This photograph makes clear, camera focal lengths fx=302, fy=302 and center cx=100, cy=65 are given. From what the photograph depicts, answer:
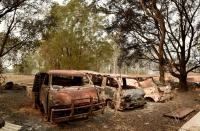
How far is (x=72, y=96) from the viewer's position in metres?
10.9

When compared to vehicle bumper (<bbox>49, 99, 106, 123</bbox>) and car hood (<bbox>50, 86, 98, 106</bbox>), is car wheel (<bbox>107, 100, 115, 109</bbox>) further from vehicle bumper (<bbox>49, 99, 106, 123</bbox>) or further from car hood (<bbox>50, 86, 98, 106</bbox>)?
car hood (<bbox>50, 86, 98, 106</bbox>)

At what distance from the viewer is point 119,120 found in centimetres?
1234

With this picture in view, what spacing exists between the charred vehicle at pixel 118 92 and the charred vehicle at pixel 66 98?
6.99ft

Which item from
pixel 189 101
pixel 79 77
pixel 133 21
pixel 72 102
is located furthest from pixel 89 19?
pixel 72 102

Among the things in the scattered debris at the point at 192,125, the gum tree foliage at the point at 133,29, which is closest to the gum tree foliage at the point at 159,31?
the gum tree foliage at the point at 133,29

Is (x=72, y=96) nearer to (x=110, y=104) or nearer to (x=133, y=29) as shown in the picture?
(x=110, y=104)

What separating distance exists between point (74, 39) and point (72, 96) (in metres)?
23.3

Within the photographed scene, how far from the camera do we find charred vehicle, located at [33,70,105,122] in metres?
10.7

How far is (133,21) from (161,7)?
2.73 m

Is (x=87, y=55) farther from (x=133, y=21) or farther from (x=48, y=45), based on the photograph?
(x=133, y=21)

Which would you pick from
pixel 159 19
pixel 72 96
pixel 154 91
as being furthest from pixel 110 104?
pixel 159 19

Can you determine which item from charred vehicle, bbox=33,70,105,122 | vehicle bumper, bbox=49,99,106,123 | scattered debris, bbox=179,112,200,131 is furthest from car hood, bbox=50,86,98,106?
scattered debris, bbox=179,112,200,131

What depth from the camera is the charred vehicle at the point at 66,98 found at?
1067 centimetres

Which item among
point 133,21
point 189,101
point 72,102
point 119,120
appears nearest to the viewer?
point 72,102
